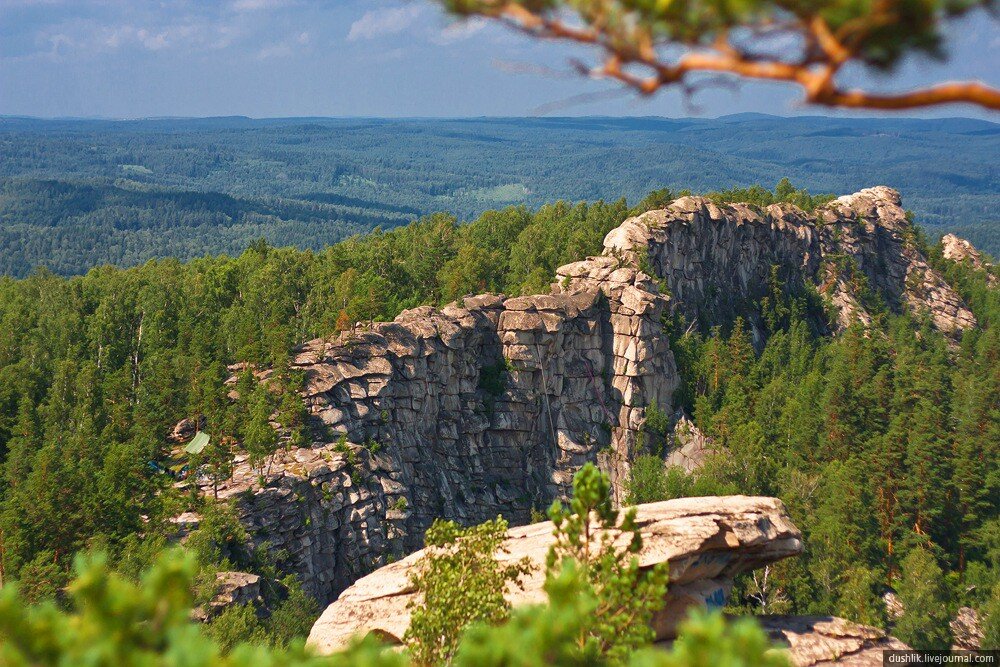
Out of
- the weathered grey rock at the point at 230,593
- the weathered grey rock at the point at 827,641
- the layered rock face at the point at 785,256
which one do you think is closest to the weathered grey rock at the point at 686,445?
the layered rock face at the point at 785,256

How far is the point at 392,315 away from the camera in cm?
7175

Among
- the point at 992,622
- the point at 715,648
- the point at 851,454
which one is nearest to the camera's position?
the point at 715,648

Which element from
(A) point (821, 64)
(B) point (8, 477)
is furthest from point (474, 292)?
(A) point (821, 64)

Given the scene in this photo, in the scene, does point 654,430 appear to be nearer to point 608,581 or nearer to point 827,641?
point 827,641

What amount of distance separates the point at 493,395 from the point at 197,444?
23.2 meters

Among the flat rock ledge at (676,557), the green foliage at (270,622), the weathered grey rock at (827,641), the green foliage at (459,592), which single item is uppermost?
the green foliage at (459,592)

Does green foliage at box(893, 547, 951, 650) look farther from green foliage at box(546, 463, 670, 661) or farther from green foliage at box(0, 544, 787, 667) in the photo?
green foliage at box(0, 544, 787, 667)

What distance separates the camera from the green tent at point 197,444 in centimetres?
5072

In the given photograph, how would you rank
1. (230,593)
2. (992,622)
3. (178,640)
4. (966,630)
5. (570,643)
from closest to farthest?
(178,640) < (570,643) < (992,622) < (230,593) < (966,630)

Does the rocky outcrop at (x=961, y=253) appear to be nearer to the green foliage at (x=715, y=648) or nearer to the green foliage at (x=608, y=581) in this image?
the green foliage at (x=608, y=581)

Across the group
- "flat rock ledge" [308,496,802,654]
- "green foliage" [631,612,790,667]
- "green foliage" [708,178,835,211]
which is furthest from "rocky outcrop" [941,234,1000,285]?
"green foliage" [631,612,790,667]

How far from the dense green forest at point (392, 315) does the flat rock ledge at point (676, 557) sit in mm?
9612

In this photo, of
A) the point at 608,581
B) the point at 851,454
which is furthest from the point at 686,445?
the point at 608,581

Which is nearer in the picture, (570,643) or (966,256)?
(570,643)
